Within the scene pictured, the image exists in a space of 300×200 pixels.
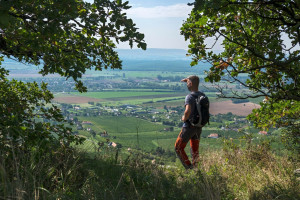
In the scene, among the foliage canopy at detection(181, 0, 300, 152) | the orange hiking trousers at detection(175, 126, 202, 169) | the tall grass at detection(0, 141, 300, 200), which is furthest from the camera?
the orange hiking trousers at detection(175, 126, 202, 169)

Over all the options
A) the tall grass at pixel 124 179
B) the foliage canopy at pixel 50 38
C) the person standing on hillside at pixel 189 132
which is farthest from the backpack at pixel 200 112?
the foliage canopy at pixel 50 38

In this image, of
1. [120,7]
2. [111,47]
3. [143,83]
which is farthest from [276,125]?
[143,83]

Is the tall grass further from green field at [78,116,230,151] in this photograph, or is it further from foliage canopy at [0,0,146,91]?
foliage canopy at [0,0,146,91]

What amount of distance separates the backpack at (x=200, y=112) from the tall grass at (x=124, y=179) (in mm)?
844

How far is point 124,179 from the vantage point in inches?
148

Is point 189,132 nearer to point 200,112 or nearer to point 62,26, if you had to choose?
point 200,112

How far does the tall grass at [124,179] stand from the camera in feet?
9.49

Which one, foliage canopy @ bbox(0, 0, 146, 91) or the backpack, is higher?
foliage canopy @ bbox(0, 0, 146, 91)

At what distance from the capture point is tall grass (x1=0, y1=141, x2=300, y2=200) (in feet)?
9.49

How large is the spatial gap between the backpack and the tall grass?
2.77 feet

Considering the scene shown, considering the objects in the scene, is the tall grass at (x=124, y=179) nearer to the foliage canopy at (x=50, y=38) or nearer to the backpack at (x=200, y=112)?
the foliage canopy at (x=50, y=38)

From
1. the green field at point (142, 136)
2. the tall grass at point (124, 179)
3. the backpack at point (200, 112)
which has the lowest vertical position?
the green field at point (142, 136)

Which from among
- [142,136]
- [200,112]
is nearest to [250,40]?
[200,112]

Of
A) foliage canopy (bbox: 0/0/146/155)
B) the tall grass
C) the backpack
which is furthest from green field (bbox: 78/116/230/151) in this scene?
foliage canopy (bbox: 0/0/146/155)
